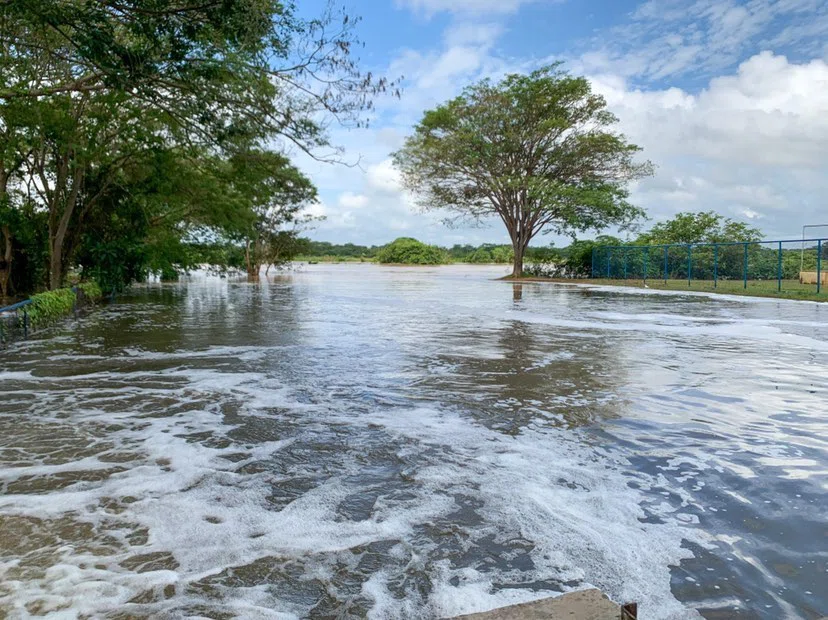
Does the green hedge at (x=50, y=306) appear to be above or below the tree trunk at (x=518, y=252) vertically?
below

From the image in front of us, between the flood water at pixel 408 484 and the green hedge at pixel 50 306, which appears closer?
the flood water at pixel 408 484

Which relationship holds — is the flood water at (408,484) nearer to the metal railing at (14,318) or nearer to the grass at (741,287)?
the metal railing at (14,318)

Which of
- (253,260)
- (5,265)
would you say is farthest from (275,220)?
(5,265)

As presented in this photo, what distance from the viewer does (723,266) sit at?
90.0 ft

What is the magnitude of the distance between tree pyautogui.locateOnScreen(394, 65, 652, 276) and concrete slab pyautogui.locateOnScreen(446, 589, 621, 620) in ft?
102

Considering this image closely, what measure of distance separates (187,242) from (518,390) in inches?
880

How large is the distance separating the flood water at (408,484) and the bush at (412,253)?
2985 inches

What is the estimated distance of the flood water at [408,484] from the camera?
2.64 meters

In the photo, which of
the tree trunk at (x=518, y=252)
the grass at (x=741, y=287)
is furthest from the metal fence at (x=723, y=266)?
the tree trunk at (x=518, y=252)

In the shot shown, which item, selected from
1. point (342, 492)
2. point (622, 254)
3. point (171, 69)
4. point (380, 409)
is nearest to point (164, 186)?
point (171, 69)

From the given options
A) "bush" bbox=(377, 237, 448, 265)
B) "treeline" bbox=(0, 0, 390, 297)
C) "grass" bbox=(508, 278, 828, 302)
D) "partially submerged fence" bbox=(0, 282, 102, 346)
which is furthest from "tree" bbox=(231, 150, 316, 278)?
"bush" bbox=(377, 237, 448, 265)

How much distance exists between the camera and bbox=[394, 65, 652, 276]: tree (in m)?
31.7

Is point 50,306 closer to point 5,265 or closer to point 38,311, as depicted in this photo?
point 38,311

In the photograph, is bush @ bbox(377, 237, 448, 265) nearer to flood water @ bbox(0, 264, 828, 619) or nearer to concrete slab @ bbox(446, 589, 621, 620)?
flood water @ bbox(0, 264, 828, 619)
